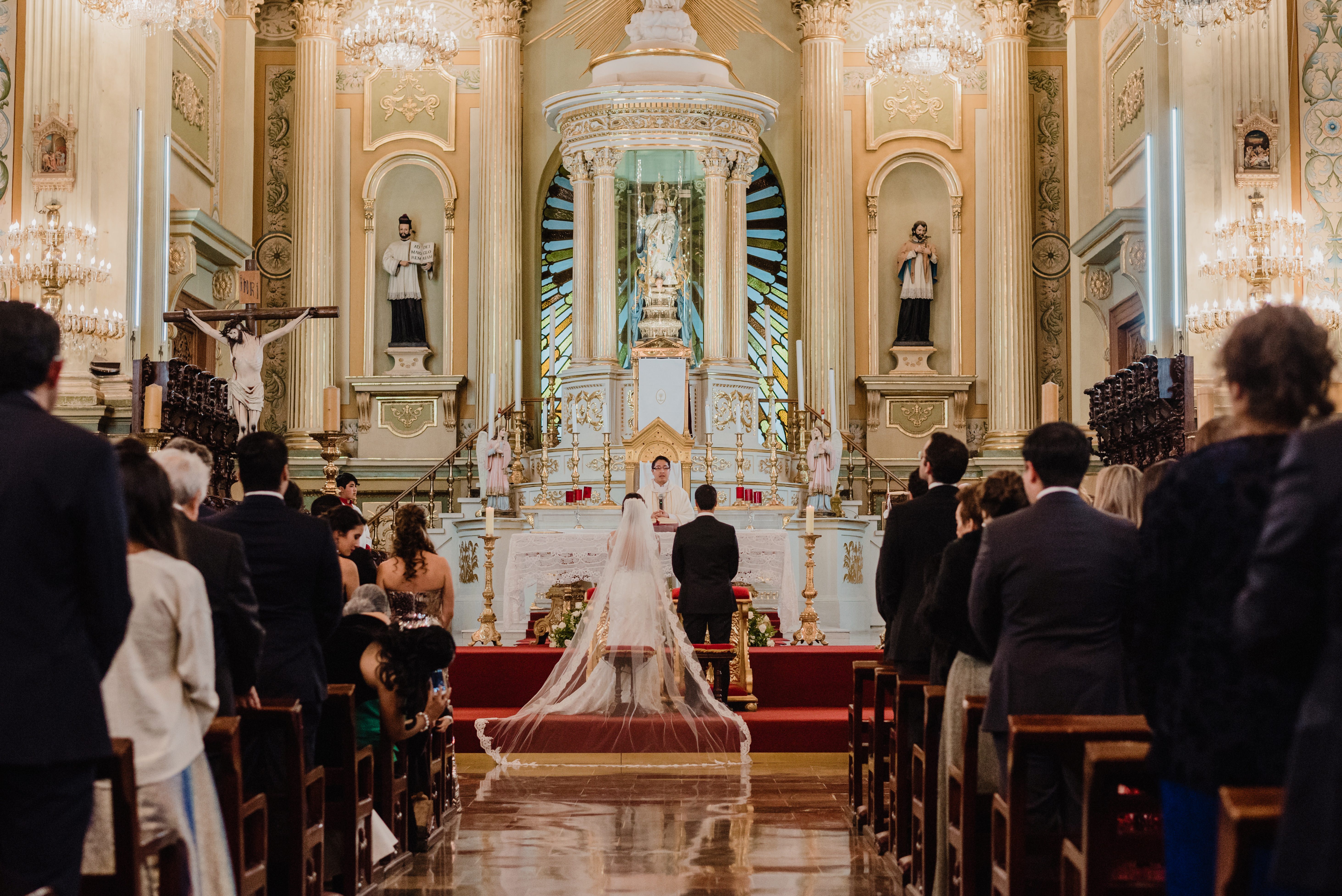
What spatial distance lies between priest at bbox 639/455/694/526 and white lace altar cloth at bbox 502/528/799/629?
62cm

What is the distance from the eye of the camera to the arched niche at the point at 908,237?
18406mm

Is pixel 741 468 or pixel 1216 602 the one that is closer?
pixel 1216 602

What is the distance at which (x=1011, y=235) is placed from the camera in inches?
700

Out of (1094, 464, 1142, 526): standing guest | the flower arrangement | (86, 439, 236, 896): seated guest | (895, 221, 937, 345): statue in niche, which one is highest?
(895, 221, 937, 345): statue in niche

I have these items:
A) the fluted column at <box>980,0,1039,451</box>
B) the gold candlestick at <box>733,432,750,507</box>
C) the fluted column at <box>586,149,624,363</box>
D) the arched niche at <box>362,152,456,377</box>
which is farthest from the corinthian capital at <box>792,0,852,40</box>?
the gold candlestick at <box>733,432,750,507</box>

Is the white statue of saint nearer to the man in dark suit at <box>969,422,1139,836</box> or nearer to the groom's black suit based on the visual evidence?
the groom's black suit

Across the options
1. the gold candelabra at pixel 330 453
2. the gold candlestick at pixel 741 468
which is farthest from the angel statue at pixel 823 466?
the gold candelabra at pixel 330 453

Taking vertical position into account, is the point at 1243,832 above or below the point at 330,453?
below

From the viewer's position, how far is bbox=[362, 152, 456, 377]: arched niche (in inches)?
720

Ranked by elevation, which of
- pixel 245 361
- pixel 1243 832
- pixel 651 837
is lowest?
pixel 651 837

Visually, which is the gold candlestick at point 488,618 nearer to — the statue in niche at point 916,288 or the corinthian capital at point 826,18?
the statue in niche at point 916,288

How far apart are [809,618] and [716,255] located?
5137mm

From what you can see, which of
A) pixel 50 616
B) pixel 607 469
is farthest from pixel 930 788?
pixel 607 469

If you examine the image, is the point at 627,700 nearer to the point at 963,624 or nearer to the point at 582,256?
the point at 963,624
